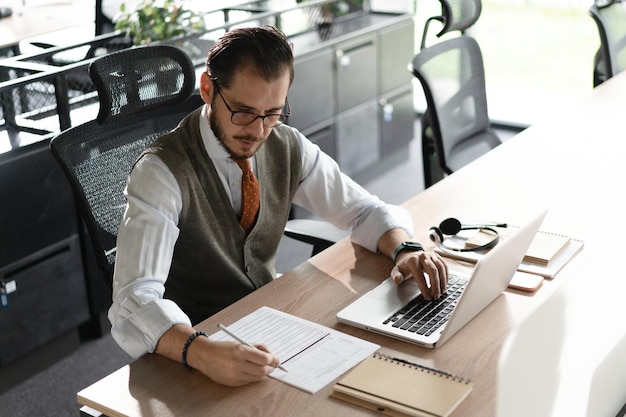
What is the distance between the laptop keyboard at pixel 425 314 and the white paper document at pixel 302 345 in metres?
0.10

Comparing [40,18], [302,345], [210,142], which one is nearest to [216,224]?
[210,142]

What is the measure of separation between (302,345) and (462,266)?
1.63 ft

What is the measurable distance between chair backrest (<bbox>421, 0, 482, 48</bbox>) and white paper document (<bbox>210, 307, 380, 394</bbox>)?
1502mm

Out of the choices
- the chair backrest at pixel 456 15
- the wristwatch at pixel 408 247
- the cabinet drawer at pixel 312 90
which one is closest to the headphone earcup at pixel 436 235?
the wristwatch at pixel 408 247

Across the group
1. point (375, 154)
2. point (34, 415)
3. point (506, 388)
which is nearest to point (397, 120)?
point (375, 154)

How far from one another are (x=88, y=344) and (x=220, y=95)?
1.67 meters

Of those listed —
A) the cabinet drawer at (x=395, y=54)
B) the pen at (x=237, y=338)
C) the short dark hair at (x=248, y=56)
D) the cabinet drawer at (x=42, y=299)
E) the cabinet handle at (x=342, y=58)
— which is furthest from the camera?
the cabinet drawer at (x=395, y=54)

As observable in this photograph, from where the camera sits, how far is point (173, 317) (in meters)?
1.60

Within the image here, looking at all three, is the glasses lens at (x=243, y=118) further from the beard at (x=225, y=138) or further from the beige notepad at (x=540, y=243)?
the beige notepad at (x=540, y=243)

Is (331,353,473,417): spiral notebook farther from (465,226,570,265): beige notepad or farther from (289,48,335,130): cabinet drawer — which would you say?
(289,48,335,130): cabinet drawer

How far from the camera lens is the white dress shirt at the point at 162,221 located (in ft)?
5.30

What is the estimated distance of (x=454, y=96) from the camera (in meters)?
2.95

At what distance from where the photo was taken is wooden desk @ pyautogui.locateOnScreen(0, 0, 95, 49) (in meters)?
4.28

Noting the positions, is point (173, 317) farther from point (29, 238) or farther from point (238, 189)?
point (29, 238)
